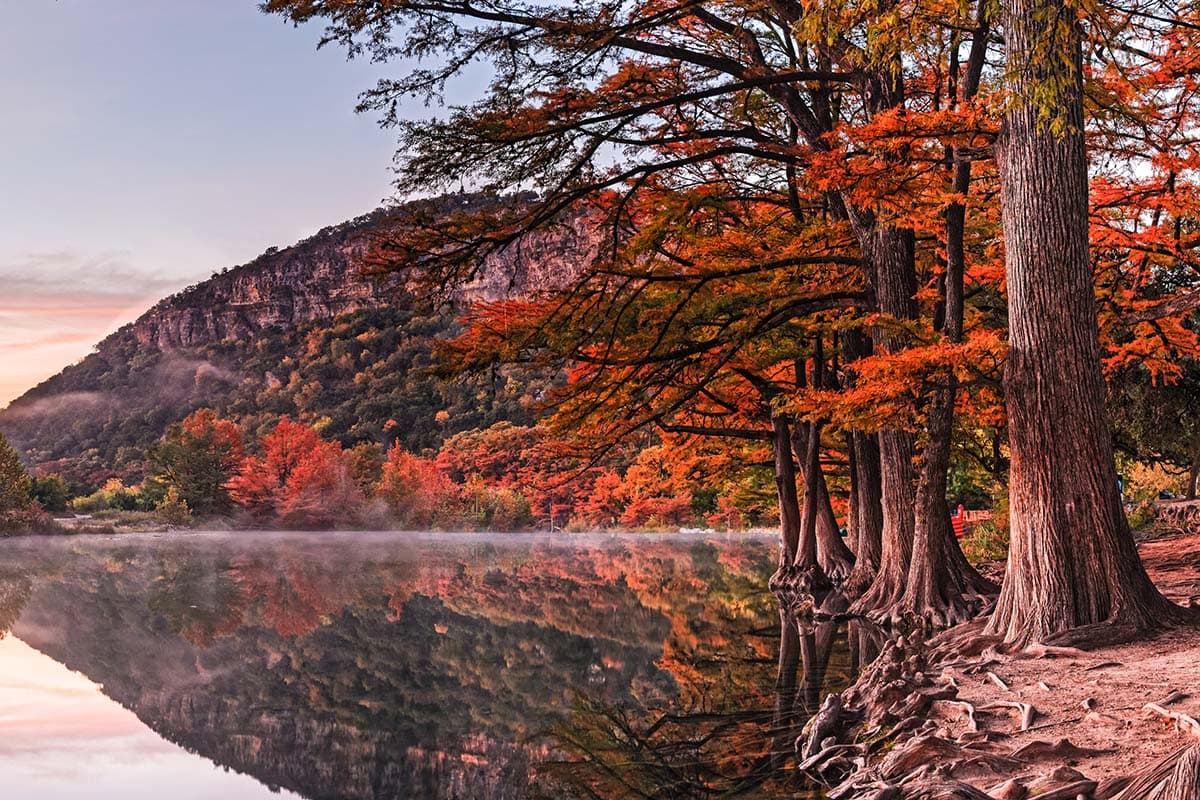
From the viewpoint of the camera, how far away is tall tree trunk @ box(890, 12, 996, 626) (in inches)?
476

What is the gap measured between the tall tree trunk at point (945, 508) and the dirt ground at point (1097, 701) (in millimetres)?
4311

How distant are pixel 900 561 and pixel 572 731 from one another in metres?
7.40

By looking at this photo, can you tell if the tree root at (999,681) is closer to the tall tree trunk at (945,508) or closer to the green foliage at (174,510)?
the tall tree trunk at (945,508)

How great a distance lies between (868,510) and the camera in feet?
55.6

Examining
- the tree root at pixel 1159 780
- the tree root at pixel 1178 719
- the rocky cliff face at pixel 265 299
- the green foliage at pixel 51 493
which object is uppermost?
the rocky cliff face at pixel 265 299

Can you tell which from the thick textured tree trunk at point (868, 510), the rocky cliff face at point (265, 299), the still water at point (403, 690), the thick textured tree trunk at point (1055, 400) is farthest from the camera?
the rocky cliff face at point (265, 299)

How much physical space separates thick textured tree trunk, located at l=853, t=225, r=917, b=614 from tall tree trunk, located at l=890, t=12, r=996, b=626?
0.56 meters

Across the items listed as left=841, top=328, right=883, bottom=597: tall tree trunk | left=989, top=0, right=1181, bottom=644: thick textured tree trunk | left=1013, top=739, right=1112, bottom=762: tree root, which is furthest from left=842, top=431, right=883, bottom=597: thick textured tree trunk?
left=1013, top=739, right=1112, bottom=762: tree root

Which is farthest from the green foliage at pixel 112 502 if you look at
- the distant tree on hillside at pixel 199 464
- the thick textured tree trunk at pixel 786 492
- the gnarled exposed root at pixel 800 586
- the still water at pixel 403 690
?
the gnarled exposed root at pixel 800 586

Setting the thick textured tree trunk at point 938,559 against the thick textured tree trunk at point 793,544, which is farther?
the thick textured tree trunk at point 793,544

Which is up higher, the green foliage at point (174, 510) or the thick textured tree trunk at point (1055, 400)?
the thick textured tree trunk at point (1055, 400)

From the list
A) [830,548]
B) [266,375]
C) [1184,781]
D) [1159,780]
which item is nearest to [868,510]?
[830,548]

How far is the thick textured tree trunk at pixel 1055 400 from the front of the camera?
8.77 m

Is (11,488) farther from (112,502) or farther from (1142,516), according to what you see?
(1142,516)
